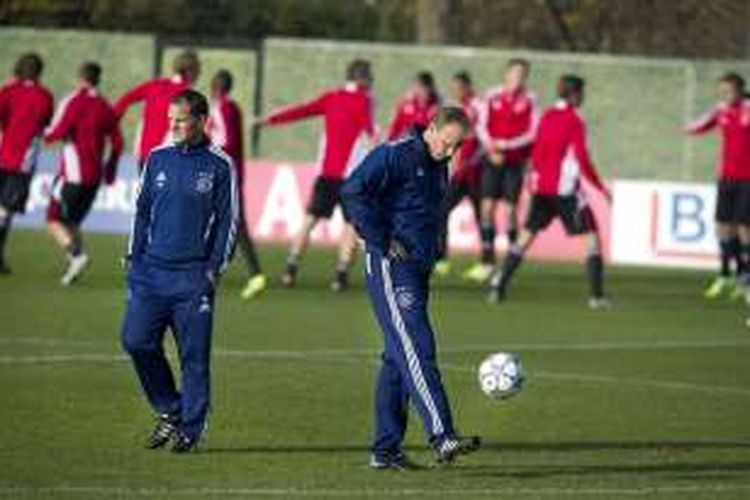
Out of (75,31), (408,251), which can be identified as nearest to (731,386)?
(408,251)

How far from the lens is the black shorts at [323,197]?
87.0 ft

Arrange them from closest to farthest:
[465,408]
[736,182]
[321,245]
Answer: [465,408] → [736,182] → [321,245]

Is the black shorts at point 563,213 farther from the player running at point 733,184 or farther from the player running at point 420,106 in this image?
the player running at point 420,106

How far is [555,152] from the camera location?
984 inches

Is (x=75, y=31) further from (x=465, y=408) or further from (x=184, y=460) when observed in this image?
(x=184, y=460)

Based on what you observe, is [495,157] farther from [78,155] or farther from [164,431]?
[164,431]

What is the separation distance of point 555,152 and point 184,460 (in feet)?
38.4

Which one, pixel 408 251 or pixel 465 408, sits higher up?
pixel 408 251

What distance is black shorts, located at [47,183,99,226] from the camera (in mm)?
25703

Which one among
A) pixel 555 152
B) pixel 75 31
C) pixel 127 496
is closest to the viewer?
pixel 127 496

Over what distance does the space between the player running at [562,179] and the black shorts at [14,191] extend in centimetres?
512

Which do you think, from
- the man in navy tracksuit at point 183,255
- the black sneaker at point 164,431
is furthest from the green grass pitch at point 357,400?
the man in navy tracksuit at point 183,255

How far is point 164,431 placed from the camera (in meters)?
14.2

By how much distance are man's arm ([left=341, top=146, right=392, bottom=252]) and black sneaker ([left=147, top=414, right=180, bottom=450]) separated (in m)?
1.57
